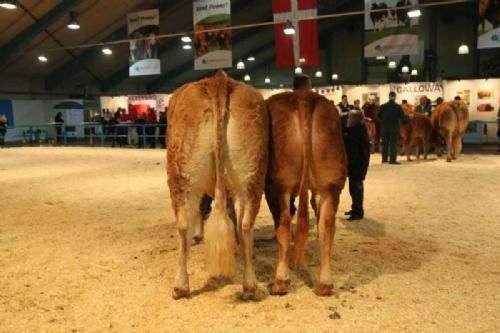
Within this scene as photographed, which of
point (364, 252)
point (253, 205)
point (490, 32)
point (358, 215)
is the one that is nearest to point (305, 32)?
point (490, 32)

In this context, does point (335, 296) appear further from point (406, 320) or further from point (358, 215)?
point (358, 215)

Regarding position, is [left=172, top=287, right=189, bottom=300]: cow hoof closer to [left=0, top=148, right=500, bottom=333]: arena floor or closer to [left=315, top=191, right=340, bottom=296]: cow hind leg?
[left=0, top=148, right=500, bottom=333]: arena floor

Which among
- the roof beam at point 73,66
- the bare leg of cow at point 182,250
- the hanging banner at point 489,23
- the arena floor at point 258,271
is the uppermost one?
the roof beam at point 73,66

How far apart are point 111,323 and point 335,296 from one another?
1671mm

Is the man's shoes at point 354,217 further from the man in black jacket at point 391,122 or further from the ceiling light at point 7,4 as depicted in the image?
the ceiling light at point 7,4

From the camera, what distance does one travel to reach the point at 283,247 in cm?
360

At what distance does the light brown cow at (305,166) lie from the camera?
3.59 metres

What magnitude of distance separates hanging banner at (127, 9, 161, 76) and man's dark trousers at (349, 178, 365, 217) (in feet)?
43.1

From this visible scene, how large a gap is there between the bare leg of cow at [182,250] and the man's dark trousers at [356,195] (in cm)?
311

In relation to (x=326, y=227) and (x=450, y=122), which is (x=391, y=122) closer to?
(x=450, y=122)

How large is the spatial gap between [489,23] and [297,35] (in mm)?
5834

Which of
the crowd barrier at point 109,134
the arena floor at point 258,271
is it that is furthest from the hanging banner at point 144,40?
the arena floor at point 258,271

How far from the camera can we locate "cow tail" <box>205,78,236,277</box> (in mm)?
3389

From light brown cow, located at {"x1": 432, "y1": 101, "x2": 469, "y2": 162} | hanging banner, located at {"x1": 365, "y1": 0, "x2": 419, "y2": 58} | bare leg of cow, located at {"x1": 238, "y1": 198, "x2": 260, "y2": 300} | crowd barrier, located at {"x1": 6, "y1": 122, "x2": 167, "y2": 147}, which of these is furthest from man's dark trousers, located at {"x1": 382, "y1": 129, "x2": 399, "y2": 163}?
bare leg of cow, located at {"x1": 238, "y1": 198, "x2": 260, "y2": 300}
